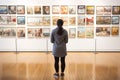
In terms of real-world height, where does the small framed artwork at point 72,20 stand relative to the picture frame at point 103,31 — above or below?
above

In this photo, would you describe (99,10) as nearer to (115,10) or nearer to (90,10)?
(90,10)

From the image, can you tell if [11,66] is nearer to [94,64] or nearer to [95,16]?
[94,64]

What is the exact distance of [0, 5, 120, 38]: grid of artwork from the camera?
19266 millimetres

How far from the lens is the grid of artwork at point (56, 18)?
19.3 metres

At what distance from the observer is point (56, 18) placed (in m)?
19.3

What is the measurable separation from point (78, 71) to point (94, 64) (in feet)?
6.94

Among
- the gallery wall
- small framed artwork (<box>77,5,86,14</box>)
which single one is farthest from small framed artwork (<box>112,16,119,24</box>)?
small framed artwork (<box>77,5,86,14</box>)

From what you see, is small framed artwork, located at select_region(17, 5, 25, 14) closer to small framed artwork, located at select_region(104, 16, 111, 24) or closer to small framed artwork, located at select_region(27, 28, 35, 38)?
small framed artwork, located at select_region(27, 28, 35, 38)

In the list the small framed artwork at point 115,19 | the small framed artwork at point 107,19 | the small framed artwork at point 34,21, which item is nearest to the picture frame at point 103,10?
the small framed artwork at point 107,19

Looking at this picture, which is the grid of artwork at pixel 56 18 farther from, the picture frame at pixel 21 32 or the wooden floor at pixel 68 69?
the wooden floor at pixel 68 69

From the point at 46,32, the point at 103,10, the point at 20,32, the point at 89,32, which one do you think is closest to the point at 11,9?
the point at 20,32

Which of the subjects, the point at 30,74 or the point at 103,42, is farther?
the point at 103,42

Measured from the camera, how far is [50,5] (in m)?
19.2

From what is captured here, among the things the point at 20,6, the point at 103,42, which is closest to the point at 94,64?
the point at 103,42
